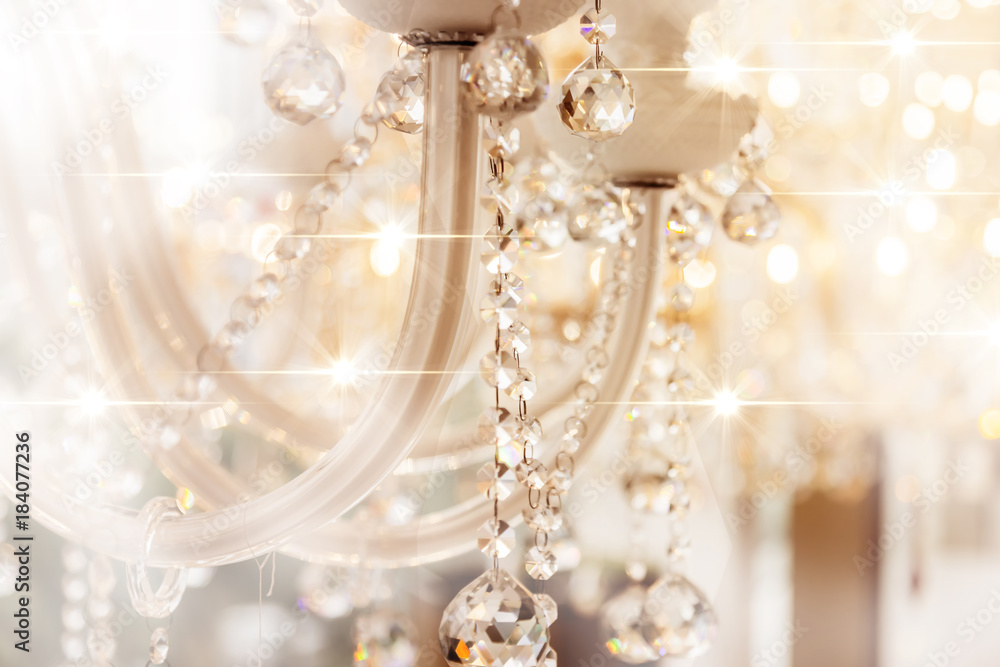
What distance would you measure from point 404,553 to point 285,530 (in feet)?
0.53

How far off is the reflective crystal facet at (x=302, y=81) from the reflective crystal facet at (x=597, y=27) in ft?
0.36

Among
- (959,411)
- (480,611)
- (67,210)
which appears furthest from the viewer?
(959,411)

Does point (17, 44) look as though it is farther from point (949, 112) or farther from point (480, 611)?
point (949, 112)

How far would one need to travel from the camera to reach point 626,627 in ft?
2.04

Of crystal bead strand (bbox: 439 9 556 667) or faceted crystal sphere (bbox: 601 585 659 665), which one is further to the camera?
faceted crystal sphere (bbox: 601 585 659 665)

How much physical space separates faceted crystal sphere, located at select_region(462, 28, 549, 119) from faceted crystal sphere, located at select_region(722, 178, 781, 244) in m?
0.23

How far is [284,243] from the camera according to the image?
15.3 inches

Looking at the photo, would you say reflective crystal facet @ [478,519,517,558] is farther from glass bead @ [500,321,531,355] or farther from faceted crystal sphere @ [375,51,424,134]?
faceted crystal sphere @ [375,51,424,134]

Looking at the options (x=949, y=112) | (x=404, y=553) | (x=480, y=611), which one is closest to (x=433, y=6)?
(x=480, y=611)

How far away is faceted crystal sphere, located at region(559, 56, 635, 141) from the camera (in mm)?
293

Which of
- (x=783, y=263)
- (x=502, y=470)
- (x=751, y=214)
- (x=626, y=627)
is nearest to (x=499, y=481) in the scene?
(x=502, y=470)

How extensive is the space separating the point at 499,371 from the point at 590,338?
30 centimetres
